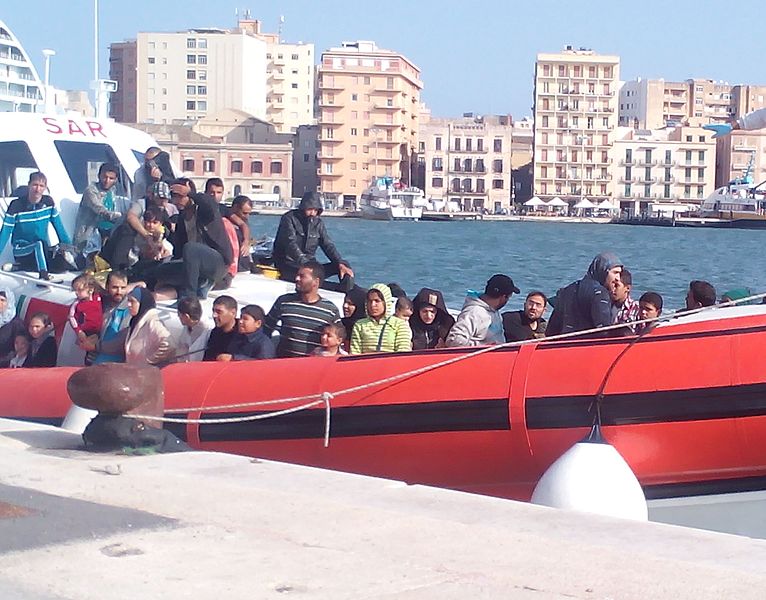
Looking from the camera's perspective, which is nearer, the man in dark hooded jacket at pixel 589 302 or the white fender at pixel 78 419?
the white fender at pixel 78 419

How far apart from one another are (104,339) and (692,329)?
3.90 meters

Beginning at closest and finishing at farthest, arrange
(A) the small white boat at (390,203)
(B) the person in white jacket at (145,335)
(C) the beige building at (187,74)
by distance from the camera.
A: (B) the person in white jacket at (145,335)
(A) the small white boat at (390,203)
(C) the beige building at (187,74)

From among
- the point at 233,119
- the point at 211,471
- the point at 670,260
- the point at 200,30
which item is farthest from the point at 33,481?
the point at 200,30

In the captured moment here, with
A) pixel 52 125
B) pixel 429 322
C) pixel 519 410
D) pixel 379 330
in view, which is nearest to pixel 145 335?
pixel 379 330

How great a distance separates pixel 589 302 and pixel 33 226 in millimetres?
4622

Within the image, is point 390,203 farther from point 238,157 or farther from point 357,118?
point 238,157

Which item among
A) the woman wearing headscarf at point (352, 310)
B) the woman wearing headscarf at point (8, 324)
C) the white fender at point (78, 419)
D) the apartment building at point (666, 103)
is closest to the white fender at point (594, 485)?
the woman wearing headscarf at point (352, 310)

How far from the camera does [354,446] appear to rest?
679 centimetres

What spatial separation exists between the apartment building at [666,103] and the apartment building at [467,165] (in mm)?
25267

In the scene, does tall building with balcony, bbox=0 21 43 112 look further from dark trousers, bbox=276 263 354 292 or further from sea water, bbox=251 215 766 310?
dark trousers, bbox=276 263 354 292

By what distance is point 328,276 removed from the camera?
31.9 feet

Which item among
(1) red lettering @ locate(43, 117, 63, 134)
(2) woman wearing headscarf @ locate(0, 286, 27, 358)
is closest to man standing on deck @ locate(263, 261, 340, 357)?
(2) woman wearing headscarf @ locate(0, 286, 27, 358)

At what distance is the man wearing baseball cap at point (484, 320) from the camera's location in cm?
762

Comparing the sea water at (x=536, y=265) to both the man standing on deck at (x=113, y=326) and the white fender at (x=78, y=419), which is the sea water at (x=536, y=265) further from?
the white fender at (x=78, y=419)
